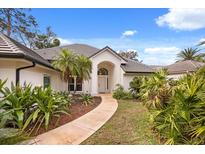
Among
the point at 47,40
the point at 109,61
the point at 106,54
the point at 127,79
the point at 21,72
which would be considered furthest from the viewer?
the point at 47,40

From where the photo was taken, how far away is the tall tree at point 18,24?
105 ft

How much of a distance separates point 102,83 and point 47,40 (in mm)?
17212

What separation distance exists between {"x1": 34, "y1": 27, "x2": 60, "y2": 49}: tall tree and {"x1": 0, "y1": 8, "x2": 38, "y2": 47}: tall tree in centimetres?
169

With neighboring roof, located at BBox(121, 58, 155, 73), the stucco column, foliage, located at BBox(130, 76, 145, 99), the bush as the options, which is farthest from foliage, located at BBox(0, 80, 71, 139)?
neighboring roof, located at BBox(121, 58, 155, 73)

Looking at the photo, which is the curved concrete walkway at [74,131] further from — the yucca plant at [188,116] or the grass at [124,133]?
the yucca plant at [188,116]

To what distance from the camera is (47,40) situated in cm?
4022

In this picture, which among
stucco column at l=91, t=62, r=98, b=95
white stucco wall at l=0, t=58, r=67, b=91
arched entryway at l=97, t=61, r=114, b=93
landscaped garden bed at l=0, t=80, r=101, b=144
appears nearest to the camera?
landscaped garden bed at l=0, t=80, r=101, b=144

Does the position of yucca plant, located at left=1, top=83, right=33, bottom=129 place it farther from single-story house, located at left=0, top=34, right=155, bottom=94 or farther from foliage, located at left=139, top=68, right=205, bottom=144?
foliage, located at left=139, top=68, right=205, bottom=144

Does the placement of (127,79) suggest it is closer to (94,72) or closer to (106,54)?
(106,54)

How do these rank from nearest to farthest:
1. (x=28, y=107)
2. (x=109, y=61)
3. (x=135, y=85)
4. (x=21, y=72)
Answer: (x=28, y=107)
(x=21, y=72)
(x=135, y=85)
(x=109, y=61)

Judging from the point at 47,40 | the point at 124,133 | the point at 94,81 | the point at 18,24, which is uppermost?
the point at 18,24

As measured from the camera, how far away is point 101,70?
27.9 m

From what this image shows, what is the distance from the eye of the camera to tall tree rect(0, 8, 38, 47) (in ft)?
105

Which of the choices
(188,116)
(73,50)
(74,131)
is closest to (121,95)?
(73,50)
